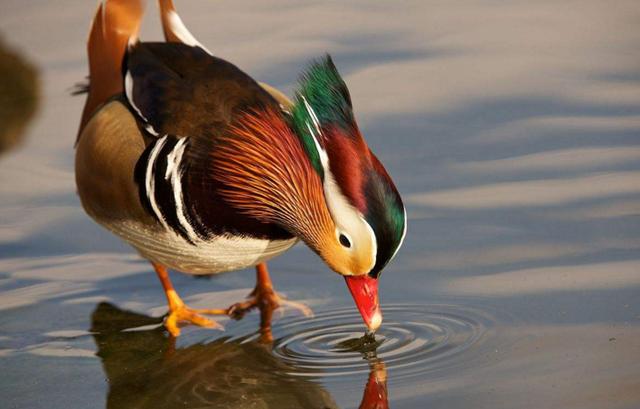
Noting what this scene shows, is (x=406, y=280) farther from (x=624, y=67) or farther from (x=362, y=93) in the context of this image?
(x=624, y=67)

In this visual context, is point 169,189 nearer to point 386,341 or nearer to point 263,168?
point 263,168

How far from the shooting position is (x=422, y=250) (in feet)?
14.7

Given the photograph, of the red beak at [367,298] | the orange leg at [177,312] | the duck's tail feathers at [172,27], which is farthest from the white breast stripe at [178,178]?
the duck's tail feathers at [172,27]

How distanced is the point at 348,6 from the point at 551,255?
3.14 meters

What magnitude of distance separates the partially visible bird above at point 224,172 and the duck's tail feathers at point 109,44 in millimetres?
70

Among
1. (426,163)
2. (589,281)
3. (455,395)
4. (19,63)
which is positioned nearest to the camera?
(455,395)

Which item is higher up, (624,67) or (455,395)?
(624,67)

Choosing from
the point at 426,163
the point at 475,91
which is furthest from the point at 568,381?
the point at 475,91

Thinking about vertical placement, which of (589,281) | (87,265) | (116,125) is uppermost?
(116,125)

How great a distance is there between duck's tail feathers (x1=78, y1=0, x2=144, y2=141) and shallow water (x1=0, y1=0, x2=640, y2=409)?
64cm

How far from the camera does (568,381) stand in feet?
11.1

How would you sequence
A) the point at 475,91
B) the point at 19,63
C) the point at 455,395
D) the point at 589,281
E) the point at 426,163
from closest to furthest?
the point at 455,395 → the point at 589,281 → the point at 426,163 → the point at 475,91 → the point at 19,63

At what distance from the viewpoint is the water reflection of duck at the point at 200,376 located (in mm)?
3506

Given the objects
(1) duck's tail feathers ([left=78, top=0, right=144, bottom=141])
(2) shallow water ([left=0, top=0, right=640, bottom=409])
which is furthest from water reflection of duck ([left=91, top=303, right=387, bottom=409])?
(1) duck's tail feathers ([left=78, top=0, right=144, bottom=141])
